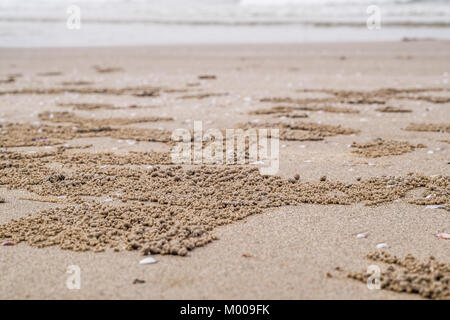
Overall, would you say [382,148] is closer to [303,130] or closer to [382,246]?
[303,130]

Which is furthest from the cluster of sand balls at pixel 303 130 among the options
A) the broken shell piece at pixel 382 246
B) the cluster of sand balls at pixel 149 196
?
the broken shell piece at pixel 382 246

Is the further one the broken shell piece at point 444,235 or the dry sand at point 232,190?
the broken shell piece at point 444,235

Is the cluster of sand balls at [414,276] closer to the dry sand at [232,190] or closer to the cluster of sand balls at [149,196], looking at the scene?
the dry sand at [232,190]

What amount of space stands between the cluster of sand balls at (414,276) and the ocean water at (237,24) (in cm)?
2000

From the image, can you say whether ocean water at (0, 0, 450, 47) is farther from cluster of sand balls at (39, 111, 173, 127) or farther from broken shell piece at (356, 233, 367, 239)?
broken shell piece at (356, 233, 367, 239)

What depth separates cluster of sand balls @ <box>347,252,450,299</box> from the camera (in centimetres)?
342

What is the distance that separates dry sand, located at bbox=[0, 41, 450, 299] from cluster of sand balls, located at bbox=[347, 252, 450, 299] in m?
0.02

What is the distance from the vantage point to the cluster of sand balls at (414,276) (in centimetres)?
342

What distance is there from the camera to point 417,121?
8695 mm

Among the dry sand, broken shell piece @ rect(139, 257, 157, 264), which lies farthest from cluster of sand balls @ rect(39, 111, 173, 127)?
broken shell piece @ rect(139, 257, 157, 264)

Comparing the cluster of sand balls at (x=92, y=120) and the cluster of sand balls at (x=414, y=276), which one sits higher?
the cluster of sand balls at (x=92, y=120)

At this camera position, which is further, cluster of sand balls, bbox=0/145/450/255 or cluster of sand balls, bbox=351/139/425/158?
cluster of sand balls, bbox=351/139/425/158

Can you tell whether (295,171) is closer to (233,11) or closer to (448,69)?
(448,69)
